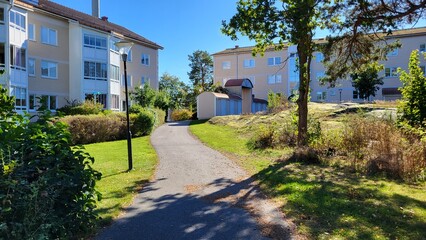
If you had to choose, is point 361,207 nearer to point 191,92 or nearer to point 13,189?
point 13,189

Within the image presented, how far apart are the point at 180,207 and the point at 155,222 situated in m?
0.97

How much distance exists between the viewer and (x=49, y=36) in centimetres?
3212

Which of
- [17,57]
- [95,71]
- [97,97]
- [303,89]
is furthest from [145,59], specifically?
[303,89]

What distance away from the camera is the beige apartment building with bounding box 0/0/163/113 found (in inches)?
1074

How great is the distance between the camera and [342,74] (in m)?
12.9

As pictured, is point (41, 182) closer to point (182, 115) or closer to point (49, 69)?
point (49, 69)

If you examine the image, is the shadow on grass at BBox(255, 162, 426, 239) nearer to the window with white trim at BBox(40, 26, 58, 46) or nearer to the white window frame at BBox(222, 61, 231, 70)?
the window with white trim at BBox(40, 26, 58, 46)

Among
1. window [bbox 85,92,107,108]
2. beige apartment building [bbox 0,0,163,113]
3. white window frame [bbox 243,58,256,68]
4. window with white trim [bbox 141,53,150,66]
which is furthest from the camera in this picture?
white window frame [bbox 243,58,256,68]

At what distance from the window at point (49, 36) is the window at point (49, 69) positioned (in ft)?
6.30

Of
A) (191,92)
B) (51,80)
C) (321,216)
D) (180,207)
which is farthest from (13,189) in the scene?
(191,92)

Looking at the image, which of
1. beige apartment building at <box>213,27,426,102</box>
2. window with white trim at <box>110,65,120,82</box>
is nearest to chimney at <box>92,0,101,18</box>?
window with white trim at <box>110,65,120,82</box>

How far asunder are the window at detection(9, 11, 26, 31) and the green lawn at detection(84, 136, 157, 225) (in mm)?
17744

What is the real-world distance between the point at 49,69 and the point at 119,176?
2618 centimetres

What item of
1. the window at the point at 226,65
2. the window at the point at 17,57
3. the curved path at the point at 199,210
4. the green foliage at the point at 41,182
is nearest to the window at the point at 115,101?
the window at the point at 17,57
